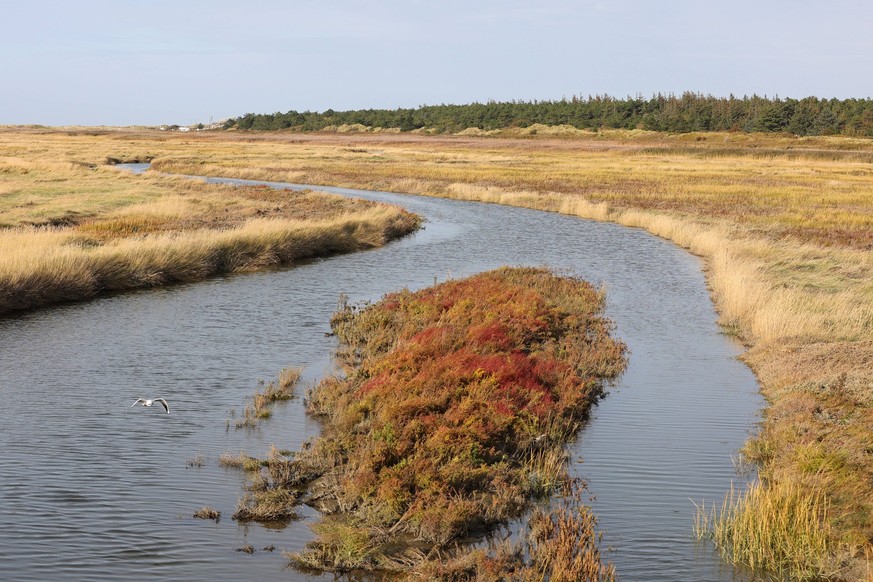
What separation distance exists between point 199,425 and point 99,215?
2643 cm

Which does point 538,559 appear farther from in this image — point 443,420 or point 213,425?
point 213,425

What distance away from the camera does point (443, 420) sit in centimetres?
1250

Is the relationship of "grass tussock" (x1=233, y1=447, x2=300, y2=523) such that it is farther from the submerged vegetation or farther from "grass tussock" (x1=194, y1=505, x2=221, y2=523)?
"grass tussock" (x1=194, y1=505, x2=221, y2=523)

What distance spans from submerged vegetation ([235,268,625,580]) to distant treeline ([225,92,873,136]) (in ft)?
385

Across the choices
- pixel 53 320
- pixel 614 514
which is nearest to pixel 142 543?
pixel 614 514

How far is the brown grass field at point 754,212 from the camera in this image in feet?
39.9

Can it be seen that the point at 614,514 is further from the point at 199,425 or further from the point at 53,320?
the point at 53,320

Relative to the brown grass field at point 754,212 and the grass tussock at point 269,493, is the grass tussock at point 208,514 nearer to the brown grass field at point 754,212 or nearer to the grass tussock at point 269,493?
the grass tussock at point 269,493

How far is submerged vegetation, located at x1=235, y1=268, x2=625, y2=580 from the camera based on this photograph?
32.0 ft

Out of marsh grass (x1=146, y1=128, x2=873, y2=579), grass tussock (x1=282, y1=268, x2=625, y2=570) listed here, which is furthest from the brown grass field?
grass tussock (x1=282, y1=268, x2=625, y2=570)

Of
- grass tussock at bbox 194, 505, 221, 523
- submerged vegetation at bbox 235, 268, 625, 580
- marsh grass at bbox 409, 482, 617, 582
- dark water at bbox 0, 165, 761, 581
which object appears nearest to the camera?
marsh grass at bbox 409, 482, 617, 582

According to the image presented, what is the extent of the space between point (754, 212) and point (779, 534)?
37654mm

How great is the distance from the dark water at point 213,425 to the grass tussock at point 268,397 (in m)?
0.25

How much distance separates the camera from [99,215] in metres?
37.4
